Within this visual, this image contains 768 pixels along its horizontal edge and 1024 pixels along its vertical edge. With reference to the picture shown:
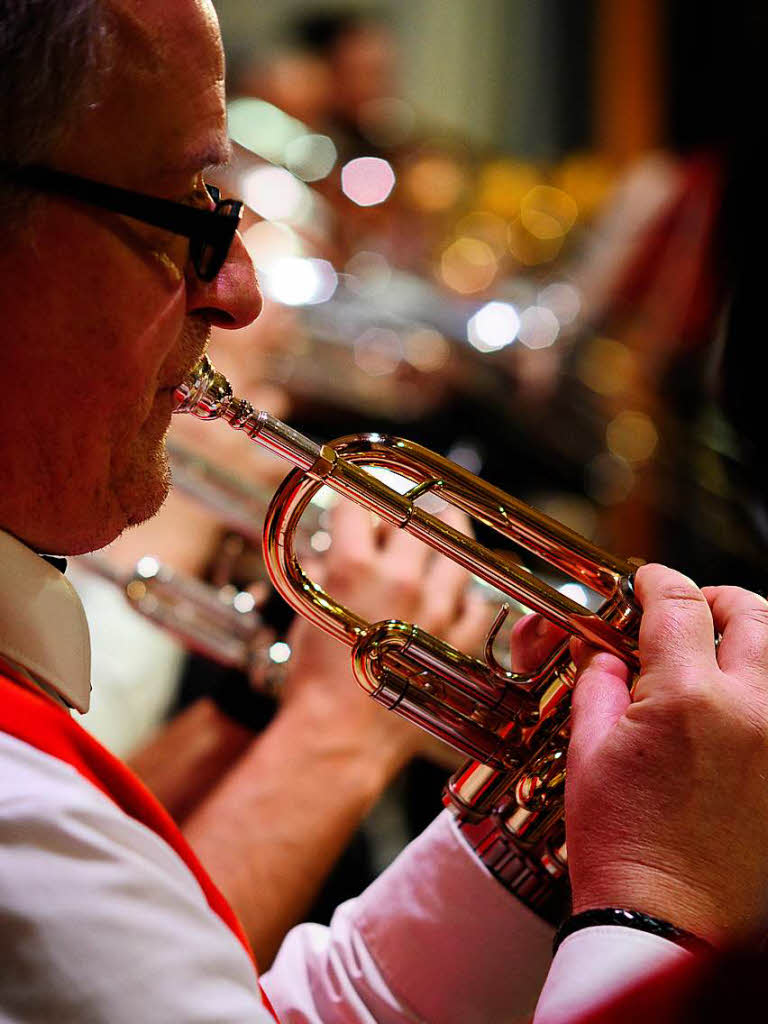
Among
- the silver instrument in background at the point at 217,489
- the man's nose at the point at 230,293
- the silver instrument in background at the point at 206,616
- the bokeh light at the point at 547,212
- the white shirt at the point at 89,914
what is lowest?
the silver instrument in background at the point at 206,616

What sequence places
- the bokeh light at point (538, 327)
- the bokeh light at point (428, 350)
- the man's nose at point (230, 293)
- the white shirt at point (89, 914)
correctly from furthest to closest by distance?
the bokeh light at point (538, 327) → the bokeh light at point (428, 350) → the man's nose at point (230, 293) → the white shirt at point (89, 914)

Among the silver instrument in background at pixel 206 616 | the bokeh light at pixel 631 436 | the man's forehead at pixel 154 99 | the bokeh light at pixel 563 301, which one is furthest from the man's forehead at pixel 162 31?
the bokeh light at pixel 563 301

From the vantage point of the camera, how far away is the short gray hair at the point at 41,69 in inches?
25.8

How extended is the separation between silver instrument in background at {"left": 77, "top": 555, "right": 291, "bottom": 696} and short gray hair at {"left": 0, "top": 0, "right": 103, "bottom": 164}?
77cm

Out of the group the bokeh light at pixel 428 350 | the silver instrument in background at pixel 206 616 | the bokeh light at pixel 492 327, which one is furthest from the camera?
the bokeh light at pixel 492 327

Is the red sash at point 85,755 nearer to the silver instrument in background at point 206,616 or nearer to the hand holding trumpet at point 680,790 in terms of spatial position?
the hand holding trumpet at point 680,790

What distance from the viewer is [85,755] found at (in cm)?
64

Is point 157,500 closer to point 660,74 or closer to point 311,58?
point 311,58

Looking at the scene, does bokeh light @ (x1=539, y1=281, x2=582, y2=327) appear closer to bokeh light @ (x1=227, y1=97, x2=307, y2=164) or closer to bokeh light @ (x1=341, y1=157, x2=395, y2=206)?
bokeh light @ (x1=341, y1=157, x2=395, y2=206)

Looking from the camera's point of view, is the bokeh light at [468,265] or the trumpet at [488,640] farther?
the bokeh light at [468,265]

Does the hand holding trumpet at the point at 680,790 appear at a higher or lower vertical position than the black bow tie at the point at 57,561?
higher

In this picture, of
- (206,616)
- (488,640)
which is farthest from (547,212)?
(488,640)

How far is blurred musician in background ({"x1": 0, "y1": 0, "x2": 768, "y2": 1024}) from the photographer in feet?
1.80

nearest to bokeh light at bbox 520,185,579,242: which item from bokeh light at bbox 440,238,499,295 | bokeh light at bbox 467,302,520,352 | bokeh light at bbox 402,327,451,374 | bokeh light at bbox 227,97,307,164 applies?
bokeh light at bbox 440,238,499,295
